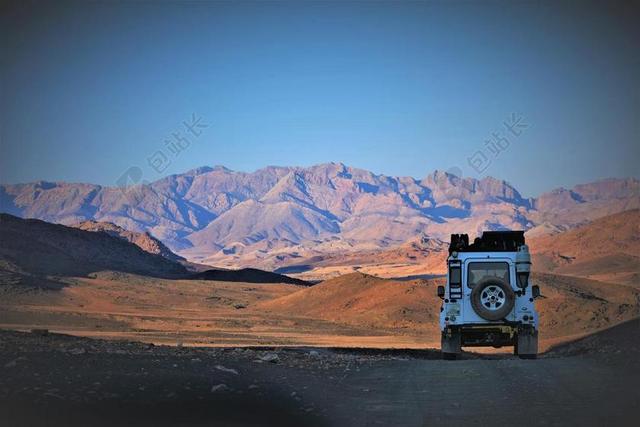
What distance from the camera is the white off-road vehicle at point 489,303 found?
18531 mm

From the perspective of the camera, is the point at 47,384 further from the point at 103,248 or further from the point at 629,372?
the point at 103,248

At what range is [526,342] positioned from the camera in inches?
742

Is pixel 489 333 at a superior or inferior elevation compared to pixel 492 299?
inferior

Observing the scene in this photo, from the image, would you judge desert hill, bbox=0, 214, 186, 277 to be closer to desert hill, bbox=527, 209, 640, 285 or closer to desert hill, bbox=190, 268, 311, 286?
desert hill, bbox=190, 268, 311, 286

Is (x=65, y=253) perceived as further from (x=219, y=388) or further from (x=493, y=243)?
(x=219, y=388)

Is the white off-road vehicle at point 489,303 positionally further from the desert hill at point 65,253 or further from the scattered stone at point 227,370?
the desert hill at point 65,253

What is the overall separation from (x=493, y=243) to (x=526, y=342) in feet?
8.01

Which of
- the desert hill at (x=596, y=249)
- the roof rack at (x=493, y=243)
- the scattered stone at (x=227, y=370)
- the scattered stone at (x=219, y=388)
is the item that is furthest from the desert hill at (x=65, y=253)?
the scattered stone at (x=219, y=388)

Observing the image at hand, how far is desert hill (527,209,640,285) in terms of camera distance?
86.9 m

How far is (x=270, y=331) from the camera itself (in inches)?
1583

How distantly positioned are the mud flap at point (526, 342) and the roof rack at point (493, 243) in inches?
74.1

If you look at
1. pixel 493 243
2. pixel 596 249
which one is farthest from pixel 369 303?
pixel 596 249

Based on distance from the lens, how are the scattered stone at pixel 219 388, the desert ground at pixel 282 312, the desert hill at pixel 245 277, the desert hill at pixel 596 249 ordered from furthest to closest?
the desert hill at pixel 245 277 → the desert hill at pixel 596 249 → the desert ground at pixel 282 312 → the scattered stone at pixel 219 388

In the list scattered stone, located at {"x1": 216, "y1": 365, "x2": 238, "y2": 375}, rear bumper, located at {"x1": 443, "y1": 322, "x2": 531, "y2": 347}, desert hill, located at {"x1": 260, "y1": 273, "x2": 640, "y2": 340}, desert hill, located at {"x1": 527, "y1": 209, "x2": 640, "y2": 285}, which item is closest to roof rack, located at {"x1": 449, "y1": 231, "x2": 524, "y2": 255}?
rear bumper, located at {"x1": 443, "y1": 322, "x2": 531, "y2": 347}
